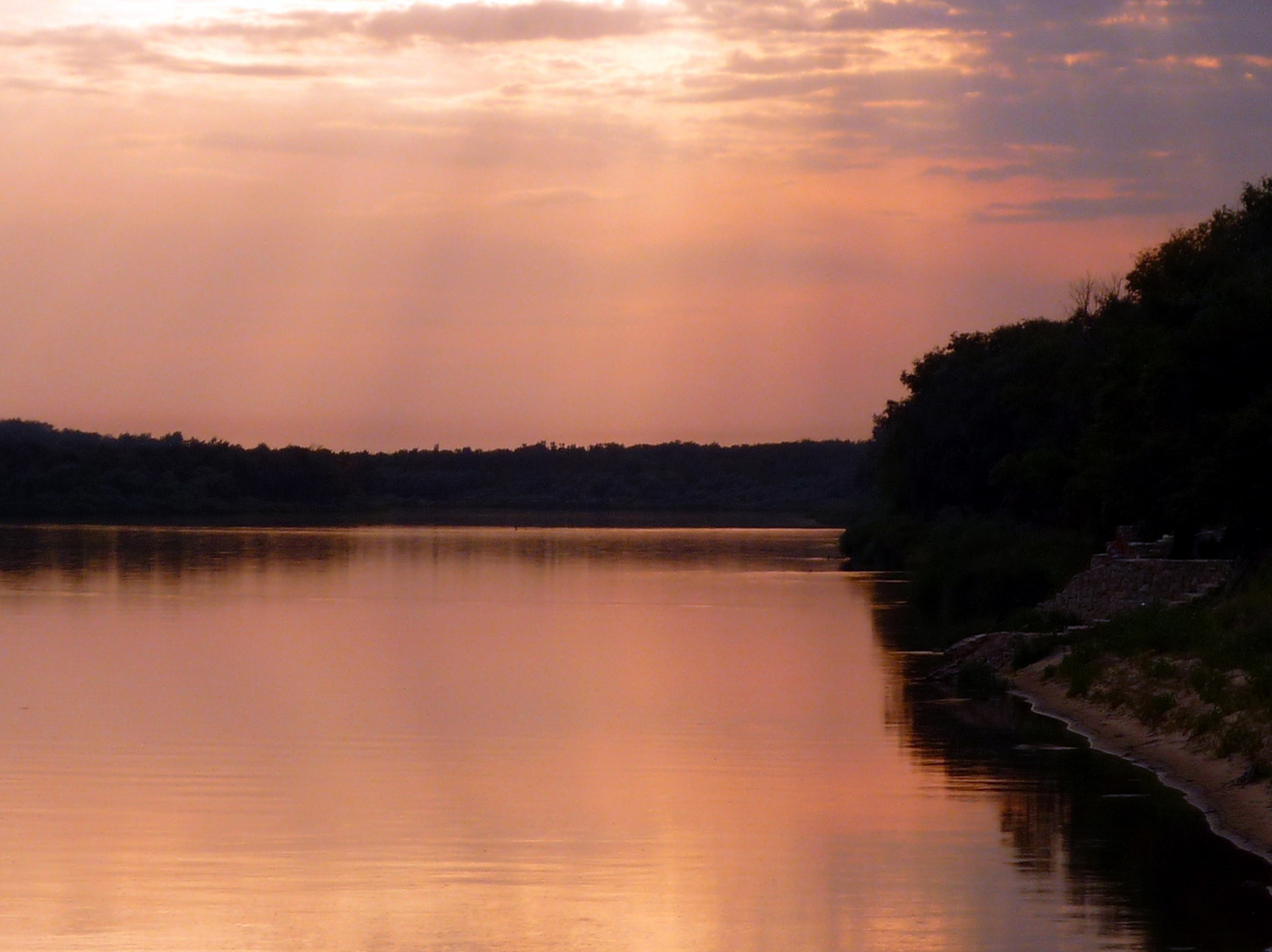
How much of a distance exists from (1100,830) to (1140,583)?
15583 mm

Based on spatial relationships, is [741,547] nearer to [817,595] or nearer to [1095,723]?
[817,595]

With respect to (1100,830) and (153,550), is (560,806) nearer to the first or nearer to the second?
(1100,830)

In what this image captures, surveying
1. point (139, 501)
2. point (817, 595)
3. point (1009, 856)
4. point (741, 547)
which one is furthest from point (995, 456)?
point (139, 501)

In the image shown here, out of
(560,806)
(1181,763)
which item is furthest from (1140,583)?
(560,806)

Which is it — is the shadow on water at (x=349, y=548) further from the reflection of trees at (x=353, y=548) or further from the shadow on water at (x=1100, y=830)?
the shadow on water at (x=1100, y=830)

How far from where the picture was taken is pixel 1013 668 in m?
29.8

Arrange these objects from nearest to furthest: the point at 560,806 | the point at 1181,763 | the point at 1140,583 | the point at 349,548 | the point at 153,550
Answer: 1. the point at 560,806
2. the point at 1181,763
3. the point at 1140,583
4. the point at 153,550
5. the point at 349,548

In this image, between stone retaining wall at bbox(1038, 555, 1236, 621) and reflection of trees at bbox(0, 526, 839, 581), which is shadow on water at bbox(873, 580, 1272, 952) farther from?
reflection of trees at bbox(0, 526, 839, 581)

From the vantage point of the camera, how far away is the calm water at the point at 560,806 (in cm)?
1327

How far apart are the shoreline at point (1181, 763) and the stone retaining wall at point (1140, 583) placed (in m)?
3.78

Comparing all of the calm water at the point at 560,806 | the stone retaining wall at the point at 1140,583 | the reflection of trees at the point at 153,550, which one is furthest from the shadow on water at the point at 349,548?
the stone retaining wall at the point at 1140,583

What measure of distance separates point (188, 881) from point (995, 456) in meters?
55.0

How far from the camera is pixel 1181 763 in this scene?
2008 cm

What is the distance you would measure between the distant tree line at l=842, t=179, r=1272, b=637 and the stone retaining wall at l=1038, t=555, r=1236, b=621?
757 millimetres
